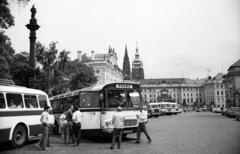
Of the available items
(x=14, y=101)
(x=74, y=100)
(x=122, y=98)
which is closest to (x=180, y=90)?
(x=74, y=100)

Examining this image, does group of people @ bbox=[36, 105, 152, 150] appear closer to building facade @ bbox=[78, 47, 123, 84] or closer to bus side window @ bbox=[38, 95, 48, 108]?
bus side window @ bbox=[38, 95, 48, 108]

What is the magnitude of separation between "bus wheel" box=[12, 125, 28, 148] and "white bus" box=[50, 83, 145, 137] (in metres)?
3.28

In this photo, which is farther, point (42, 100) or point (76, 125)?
point (42, 100)

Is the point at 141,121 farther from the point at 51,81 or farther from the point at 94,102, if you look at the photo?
the point at 51,81

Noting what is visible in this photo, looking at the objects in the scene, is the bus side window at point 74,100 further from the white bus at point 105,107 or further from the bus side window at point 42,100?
the bus side window at point 42,100

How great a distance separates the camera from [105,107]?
1320 centimetres

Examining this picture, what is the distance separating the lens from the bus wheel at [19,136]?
1140cm

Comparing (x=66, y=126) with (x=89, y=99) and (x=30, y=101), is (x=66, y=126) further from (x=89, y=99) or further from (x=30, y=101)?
(x=30, y=101)

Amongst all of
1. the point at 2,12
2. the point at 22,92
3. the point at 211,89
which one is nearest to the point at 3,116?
the point at 22,92

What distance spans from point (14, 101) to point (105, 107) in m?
4.75

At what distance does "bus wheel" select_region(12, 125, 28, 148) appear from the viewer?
37.4 ft

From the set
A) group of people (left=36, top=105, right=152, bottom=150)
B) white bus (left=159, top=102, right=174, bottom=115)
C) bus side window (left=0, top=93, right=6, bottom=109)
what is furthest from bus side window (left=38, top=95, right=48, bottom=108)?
white bus (left=159, top=102, right=174, bottom=115)

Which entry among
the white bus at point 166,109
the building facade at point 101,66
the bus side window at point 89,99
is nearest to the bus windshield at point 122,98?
the bus side window at point 89,99

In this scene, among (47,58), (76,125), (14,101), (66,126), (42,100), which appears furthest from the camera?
(47,58)
